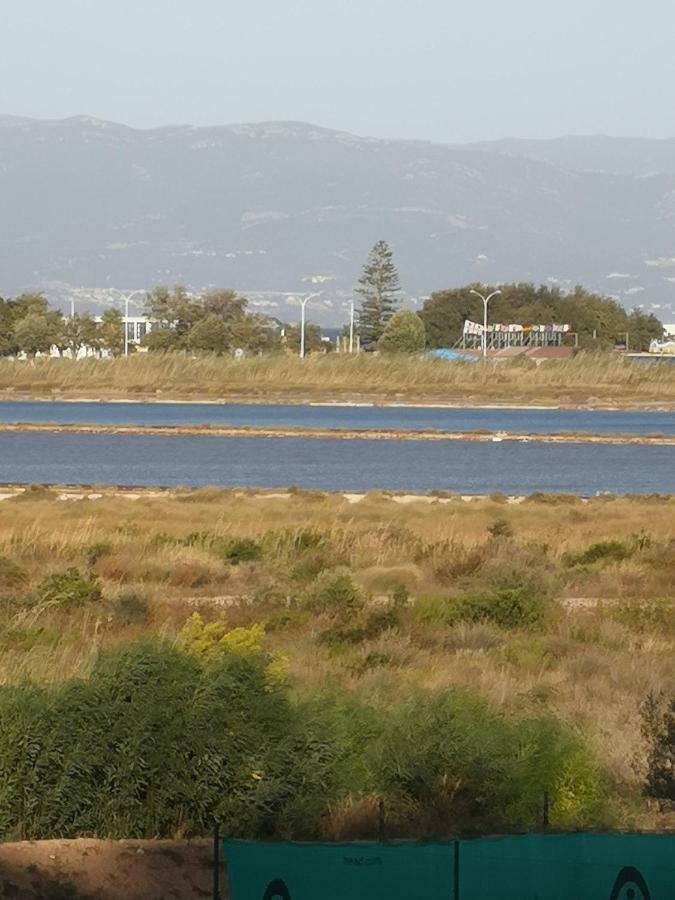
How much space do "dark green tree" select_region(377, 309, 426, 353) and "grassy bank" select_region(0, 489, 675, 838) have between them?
392ft

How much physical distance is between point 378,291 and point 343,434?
87.8 meters

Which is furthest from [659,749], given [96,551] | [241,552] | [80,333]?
[80,333]

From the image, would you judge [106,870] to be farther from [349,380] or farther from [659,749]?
[349,380]

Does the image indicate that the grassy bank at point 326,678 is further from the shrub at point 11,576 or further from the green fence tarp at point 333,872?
the green fence tarp at point 333,872

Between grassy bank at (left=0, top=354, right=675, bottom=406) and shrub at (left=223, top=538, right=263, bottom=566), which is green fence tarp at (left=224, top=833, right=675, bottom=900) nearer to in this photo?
shrub at (left=223, top=538, right=263, bottom=566)

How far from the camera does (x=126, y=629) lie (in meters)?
21.3

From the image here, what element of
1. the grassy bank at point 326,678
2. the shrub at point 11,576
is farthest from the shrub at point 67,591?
the shrub at point 11,576

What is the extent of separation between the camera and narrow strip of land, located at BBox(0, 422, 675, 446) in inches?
3440

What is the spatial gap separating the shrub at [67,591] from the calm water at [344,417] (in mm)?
71949

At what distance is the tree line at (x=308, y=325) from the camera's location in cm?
15488

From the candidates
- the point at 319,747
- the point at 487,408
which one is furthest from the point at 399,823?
the point at 487,408

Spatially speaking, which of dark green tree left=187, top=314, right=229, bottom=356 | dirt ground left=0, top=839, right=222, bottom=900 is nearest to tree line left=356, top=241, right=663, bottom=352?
dark green tree left=187, top=314, right=229, bottom=356

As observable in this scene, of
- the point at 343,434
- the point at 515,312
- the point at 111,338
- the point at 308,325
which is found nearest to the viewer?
the point at 343,434

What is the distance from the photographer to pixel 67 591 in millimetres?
23547
